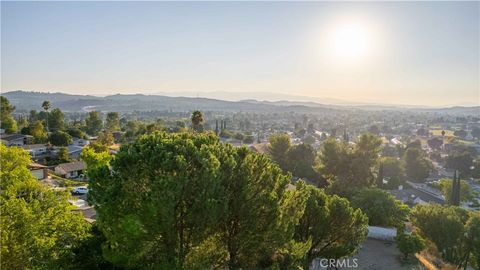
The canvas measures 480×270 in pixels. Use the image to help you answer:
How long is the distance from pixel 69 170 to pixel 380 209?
28.9m

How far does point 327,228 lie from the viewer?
1402cm

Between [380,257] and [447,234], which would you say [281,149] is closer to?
[447,234]

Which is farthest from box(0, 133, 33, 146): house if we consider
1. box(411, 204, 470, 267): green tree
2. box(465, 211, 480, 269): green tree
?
box(465, 211, 480, 269): green tree

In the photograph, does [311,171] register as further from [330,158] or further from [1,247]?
[1,247]

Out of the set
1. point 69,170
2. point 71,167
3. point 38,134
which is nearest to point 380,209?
point 69,170

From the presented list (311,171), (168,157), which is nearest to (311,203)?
(168,157)

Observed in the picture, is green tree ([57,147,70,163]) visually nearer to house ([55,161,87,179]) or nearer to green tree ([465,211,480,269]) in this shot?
house ([55,161,87,179])

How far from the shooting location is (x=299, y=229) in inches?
552

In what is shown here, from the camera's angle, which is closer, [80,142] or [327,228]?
[327,228]

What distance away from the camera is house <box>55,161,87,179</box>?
35719 mm

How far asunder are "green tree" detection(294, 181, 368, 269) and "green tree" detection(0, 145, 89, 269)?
788 cm

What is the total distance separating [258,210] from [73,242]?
5.68 m

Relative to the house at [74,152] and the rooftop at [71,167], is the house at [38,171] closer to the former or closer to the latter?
the rooftop at [71,167]

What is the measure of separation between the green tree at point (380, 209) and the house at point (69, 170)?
85.9 ft
